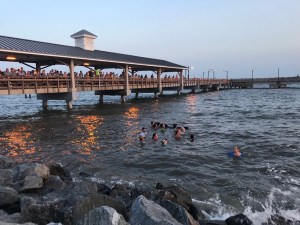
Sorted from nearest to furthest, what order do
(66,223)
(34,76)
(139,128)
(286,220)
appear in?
(66,223) → (286,220) → (139,128) → (34,76)

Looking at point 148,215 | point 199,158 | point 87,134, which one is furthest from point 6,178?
point 87,134

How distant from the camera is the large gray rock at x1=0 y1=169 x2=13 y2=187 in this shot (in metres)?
8.84

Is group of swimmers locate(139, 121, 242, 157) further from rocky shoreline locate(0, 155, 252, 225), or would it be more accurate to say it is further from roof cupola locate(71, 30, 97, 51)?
roof cupola locate(71, 30, 97, 51)

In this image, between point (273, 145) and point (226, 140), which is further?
point (226, 140)

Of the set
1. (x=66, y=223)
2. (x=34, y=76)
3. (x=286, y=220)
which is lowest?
(x=286, y=220)

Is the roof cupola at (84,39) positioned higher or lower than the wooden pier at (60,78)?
higher

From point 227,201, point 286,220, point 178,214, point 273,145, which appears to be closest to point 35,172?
point 178,214

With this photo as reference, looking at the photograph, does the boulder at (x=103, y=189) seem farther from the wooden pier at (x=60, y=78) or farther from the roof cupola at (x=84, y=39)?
the roof cupola at (x=84, y=39)

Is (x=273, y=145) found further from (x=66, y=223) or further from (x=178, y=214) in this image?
(x=66, y=223)

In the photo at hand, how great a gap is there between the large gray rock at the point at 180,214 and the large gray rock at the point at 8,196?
144 inches

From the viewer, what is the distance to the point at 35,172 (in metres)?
9.45

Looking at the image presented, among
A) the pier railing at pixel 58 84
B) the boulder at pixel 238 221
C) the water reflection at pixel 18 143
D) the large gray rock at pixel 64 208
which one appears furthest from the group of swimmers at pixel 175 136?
the pier railing at pixel 58 84

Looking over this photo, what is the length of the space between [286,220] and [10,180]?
791 cm

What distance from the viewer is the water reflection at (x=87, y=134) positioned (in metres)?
16.1
